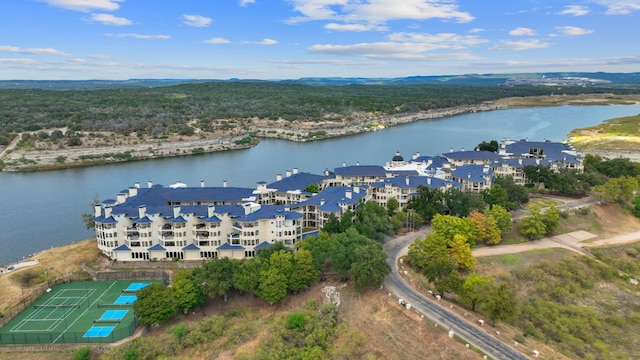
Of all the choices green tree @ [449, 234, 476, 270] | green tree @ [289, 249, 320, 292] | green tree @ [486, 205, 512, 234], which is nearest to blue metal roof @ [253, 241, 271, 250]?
green tree @ [289, 249, 320, 292]

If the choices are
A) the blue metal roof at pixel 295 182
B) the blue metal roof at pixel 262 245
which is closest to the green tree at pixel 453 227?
the blue metal roof at pixel 262 245

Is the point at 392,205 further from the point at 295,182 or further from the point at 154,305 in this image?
the point at 154,305

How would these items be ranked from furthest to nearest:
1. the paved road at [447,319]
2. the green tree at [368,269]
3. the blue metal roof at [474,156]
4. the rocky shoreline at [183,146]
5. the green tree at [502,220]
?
the rocky shoreline at [183,146] < the blue metal roof at [474,156] < the green tree at [502,220] < the green tree at [368,269] < the paved road at [447,319]

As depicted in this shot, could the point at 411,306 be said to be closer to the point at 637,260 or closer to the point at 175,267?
the point at 175,267

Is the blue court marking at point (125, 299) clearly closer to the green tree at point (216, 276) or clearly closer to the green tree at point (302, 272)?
the green tree at point (216, 276)

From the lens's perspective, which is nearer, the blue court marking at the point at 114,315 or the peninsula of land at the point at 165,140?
the blue court marking at the point at 114,315

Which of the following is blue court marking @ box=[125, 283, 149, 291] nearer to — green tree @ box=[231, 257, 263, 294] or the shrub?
the shrub

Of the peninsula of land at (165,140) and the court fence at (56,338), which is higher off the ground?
the peninsula of land at (165,140)
